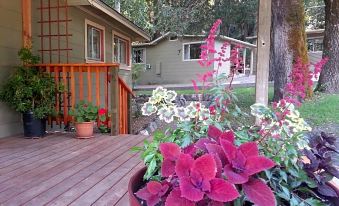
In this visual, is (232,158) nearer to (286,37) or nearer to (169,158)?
(169,158)

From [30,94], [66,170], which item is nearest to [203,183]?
[66,170]

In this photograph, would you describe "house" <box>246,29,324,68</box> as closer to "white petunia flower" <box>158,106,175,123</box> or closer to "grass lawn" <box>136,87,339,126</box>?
"grass lawn" <box>136,87,339,126</box>

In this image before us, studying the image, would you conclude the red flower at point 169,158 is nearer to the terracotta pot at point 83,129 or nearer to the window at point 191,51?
the terracotta pot at point 83,129

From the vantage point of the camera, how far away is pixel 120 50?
932 centimetres

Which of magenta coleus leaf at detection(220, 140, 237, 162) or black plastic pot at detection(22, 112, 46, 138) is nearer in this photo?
magenta coleus leaf at detection(220, 140, 237, 162)

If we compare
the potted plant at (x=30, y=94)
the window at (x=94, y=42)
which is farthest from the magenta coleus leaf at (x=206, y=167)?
the window at (x=94, y=42)

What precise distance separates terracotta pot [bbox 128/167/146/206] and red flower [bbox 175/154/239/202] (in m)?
0.32

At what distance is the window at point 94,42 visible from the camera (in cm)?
684

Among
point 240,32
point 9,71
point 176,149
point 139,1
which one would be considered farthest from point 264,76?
point 240,32

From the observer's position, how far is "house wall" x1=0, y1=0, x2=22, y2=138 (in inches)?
162

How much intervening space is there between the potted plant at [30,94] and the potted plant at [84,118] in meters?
0.36

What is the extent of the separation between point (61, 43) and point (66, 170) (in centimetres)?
364

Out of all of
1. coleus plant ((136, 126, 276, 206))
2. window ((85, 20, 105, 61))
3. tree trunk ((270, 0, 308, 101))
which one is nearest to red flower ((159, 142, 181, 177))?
coleus plant ((136, 126, 276, 206))

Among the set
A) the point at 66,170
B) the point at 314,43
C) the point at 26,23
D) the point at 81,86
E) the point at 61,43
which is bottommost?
the point at 66,170
